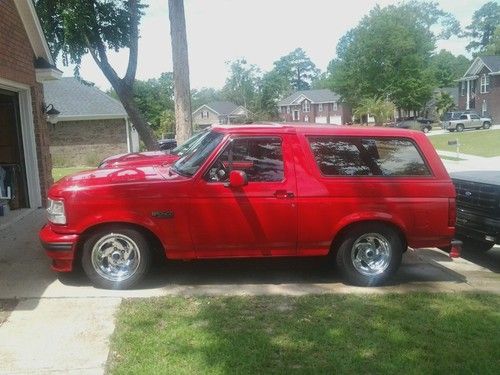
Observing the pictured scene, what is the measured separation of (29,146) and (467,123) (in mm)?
47113

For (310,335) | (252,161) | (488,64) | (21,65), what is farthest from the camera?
(488,64)

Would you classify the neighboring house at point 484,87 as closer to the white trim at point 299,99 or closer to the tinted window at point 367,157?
the white trim at point 299,99

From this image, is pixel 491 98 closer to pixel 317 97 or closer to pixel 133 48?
pixel 317 97

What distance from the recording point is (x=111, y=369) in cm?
392

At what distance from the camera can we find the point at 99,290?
5.62 metres

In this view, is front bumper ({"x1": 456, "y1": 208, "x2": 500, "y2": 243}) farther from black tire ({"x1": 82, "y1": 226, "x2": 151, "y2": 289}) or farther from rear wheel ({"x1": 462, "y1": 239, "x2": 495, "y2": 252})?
black tire ({"x1": 82, "y1": 226, "x2": 151, "y2": 289})

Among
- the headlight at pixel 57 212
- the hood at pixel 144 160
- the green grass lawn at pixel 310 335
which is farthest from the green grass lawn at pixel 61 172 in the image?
the green grass lawn at pixel 310 335

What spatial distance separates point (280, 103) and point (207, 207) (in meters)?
90.7

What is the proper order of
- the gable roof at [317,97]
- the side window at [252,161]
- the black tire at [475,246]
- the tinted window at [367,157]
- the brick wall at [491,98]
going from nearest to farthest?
1. the side window at [252,161]
2. the tinted window at [367,157]
3. the black tire at [475,246]
4. the brick wall at [491,98]
5. the gable roof at [317,97]

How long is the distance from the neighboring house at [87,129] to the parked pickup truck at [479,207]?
81.5 ft

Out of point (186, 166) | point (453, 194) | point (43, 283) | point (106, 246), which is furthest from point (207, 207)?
point (453, 194)

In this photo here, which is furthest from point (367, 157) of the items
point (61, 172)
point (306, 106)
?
point (306, 106)

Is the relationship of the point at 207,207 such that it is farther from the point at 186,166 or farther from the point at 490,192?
the point at 490,192

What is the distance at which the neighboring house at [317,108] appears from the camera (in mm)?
83188
